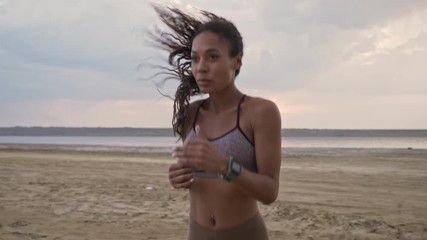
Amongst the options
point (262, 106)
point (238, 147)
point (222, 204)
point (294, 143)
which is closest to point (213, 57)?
point (262, 106)

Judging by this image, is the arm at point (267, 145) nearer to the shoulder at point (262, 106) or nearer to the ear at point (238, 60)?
the shoulder at point (262, 106)

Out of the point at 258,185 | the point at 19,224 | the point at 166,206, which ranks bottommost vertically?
the point at 19,224

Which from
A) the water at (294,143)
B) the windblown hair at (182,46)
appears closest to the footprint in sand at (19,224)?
the windblown hair at (182,46)

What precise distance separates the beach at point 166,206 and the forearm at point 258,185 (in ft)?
18.7

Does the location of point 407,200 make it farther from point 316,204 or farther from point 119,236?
point 119,236

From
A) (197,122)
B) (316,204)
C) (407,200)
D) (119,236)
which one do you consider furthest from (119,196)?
(197,122)

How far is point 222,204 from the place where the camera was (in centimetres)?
241

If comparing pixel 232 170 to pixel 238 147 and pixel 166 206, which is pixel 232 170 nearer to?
pixel 238 147

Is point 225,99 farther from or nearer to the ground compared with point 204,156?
farther from the ground

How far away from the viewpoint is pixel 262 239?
245cm

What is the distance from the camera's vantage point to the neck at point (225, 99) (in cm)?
248

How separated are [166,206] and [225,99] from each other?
7.92 metres

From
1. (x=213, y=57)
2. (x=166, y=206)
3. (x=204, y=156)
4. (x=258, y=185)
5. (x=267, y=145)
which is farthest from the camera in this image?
(x=166, y=206)

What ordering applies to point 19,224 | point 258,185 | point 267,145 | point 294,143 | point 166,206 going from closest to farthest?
point 258,185
point 267,145
point 19,224
point 166,206
point 294,143
